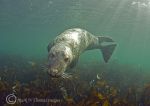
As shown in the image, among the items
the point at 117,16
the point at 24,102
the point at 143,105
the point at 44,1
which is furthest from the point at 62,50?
the point at 117,16

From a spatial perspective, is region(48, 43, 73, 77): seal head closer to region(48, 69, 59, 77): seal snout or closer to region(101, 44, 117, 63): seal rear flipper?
region(48, 69, 59, 77): seal snout

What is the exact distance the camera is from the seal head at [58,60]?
451 centimetres

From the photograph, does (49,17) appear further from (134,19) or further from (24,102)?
(24,102)

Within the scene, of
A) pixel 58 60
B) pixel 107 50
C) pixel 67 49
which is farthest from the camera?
pixel 107 50

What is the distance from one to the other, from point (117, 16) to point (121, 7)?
14.4ft

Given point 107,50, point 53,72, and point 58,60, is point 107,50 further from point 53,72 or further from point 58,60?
point 53,72

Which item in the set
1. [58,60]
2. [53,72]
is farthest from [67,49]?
[53,72]

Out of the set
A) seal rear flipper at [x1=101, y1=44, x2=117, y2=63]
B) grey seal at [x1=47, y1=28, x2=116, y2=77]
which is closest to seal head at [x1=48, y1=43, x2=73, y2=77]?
grey seal at [x1=47, y1=28, x2=116, y2=77]

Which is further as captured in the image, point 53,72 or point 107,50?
point 107,50

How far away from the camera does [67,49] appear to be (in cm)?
574

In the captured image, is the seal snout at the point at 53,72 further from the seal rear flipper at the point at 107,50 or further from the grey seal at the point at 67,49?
the seal rear flipper at the point at 107,50

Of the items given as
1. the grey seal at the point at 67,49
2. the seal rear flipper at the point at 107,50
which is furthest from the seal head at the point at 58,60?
the seal rear flipper at the point at 107,50

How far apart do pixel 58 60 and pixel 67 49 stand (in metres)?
0.77

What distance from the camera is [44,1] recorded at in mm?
20750
